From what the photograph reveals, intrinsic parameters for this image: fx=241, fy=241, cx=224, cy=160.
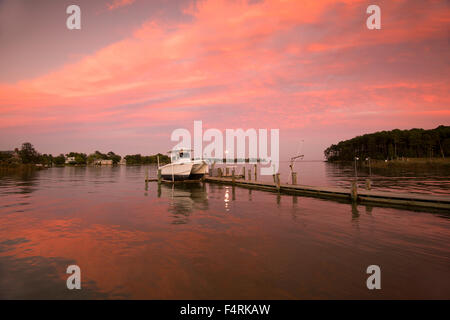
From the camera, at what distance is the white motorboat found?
127 ft

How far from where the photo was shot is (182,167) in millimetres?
38750

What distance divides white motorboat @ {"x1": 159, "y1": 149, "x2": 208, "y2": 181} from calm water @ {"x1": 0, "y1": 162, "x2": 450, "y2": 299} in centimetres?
2050

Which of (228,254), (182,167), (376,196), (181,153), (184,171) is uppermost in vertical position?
(181,153)

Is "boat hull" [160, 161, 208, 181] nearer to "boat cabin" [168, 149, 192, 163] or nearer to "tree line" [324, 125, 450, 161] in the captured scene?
"boat cabin" [168, 149, 192, 163]

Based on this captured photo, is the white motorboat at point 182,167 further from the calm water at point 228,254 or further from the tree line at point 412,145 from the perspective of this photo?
the tree line at point 412,145

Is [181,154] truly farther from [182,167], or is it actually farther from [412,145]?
[412,145]

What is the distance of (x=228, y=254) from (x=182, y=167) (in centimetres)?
2964

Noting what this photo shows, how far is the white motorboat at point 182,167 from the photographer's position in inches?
1521

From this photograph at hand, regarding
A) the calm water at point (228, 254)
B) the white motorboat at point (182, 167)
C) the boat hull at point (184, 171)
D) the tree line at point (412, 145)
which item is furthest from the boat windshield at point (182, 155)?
the tree line at point (412, 145)

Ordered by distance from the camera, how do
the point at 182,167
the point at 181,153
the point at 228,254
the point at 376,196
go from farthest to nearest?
the point at 181,153 < the point at 182,167 < the point at 376,196 < the point at 228,254

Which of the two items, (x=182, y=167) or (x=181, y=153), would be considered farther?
(x=181, y=153)

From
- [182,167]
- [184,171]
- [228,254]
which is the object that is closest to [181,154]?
[182,167]
